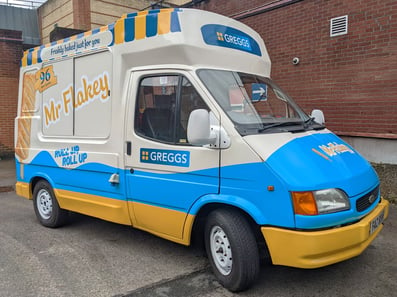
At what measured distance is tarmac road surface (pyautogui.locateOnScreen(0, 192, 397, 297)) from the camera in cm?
342

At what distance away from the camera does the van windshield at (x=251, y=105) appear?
346 cm

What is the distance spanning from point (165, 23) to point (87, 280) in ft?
8.93

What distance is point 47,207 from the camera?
555 centimetres

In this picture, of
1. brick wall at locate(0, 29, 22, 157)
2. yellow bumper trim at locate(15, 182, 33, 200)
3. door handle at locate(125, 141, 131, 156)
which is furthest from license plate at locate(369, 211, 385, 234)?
brick wall at locate(0, 29, 22, 157)

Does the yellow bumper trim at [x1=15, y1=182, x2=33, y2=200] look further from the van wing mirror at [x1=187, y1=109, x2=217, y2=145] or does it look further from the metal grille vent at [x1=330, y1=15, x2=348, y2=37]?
the metal grille vent at [x1=330, y1=15, x2=348, y2=37]

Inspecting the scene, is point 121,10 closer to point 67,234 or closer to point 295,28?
point 295,28

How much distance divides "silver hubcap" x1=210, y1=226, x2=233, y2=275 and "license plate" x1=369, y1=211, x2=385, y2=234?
126 centimetres

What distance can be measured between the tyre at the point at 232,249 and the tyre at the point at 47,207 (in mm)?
2761

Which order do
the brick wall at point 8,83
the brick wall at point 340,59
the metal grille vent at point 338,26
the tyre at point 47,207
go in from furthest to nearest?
the brick wall at point 8,83 < the metal grille vent at point 338,26 < the brick wall at point 340,59 < the tyre at point 47,207

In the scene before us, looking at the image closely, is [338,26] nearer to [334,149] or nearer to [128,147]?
[334,149]

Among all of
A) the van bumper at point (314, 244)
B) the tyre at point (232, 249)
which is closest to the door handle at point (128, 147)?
the tyre at point (232, 249)

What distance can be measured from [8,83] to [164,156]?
11.0 meters

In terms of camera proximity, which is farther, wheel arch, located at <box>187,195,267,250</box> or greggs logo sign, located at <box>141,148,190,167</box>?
greggs logo sign, located at <box>141,148,190,167</box>

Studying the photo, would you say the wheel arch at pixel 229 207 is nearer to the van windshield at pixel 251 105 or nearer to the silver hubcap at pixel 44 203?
the van windshield at pixel 251 105
